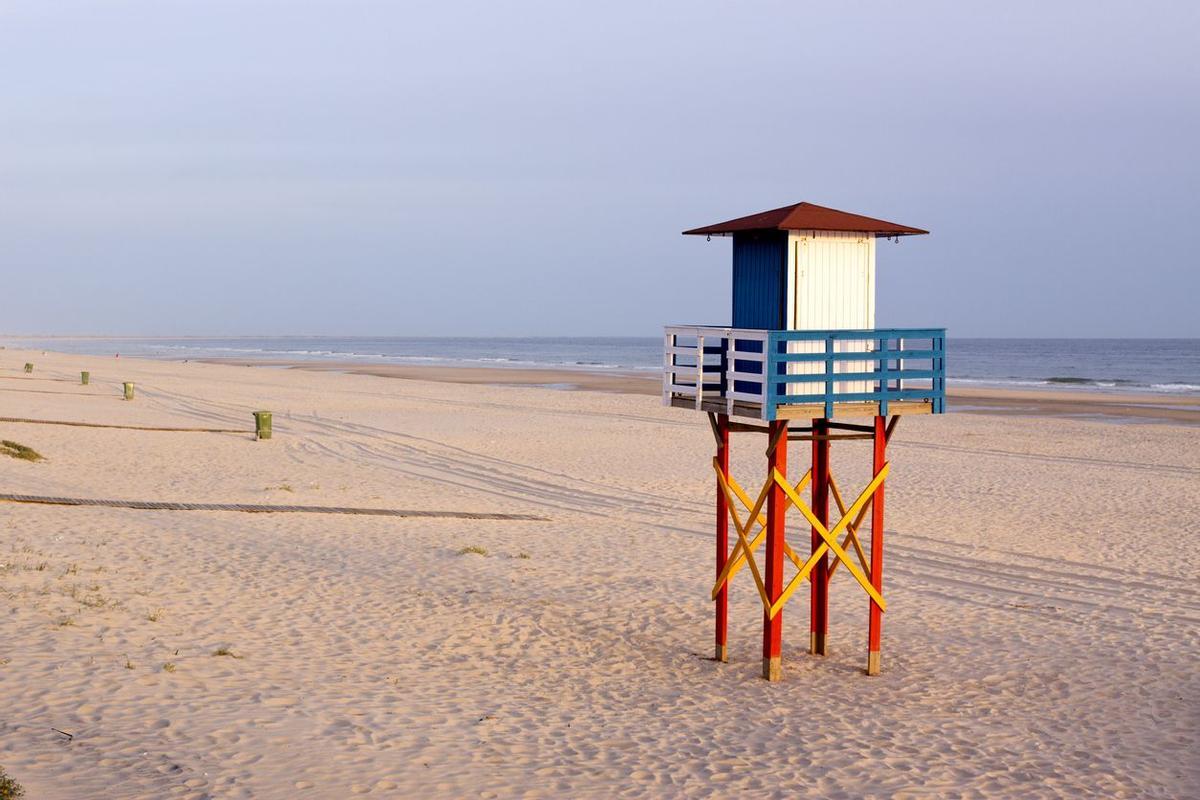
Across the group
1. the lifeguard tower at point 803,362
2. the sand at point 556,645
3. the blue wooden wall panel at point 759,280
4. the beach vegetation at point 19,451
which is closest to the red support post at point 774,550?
the lifeguard tower at point 803,362

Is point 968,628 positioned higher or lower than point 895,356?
lower

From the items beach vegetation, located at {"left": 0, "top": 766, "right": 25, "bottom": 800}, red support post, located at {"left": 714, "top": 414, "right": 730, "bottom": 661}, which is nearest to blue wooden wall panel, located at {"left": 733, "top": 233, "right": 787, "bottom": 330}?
red support post, located at {"left": 714, "top": 414, "right": 730, "bottom": 661}

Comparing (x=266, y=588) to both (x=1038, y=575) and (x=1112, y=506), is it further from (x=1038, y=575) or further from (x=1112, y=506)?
(x=1112, y=506)

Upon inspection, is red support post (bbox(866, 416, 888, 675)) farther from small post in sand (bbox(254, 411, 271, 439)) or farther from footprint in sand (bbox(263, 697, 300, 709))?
small post in sand (bbox(254, 411, 271, 439))

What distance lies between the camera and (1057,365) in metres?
93.9

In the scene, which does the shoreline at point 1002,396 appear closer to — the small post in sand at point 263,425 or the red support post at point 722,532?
the small post in sand at point 263,425

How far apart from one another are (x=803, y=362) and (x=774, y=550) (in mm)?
1845

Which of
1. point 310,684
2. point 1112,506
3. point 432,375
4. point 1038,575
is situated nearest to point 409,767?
point 310,684

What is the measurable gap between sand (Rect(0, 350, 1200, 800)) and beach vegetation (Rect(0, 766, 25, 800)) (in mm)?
173

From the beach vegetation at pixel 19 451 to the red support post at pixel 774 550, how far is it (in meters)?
16.7

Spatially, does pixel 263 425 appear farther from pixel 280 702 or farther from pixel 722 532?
pixel 280 702

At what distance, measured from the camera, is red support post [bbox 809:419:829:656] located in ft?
34.8

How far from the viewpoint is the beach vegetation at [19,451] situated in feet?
68.3

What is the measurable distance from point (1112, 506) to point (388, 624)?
560 inches
